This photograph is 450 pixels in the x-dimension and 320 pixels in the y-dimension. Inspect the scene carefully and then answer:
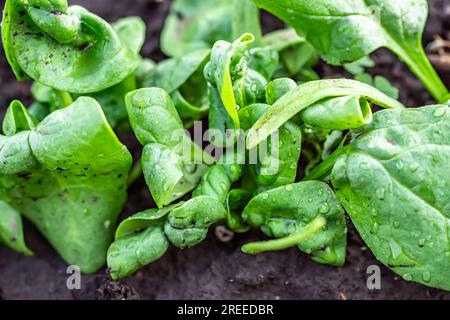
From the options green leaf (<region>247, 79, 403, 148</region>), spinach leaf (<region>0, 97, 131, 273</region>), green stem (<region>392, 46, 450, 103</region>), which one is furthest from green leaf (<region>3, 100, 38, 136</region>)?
green stem (<region>392, 46, 450, 103</region>)

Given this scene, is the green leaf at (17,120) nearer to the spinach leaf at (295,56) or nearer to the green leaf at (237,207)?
the green leaf at (237,207)

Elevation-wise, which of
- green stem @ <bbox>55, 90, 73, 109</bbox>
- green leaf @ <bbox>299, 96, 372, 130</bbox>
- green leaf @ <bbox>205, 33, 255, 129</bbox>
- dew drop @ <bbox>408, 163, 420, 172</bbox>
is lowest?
dew drop @ <bbox>408, 163, 420, 172</bbox>

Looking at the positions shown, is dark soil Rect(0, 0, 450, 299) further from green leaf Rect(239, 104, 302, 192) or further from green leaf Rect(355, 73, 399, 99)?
green leaf Rect(355, 73, 399, 99)

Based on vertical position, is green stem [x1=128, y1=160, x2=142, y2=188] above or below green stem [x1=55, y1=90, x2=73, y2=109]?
below

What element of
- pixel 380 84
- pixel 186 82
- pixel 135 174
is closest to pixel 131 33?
pixel 186 82

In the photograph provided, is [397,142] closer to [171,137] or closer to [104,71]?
[171,137]

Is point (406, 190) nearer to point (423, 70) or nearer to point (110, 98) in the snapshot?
point (423, 70)
